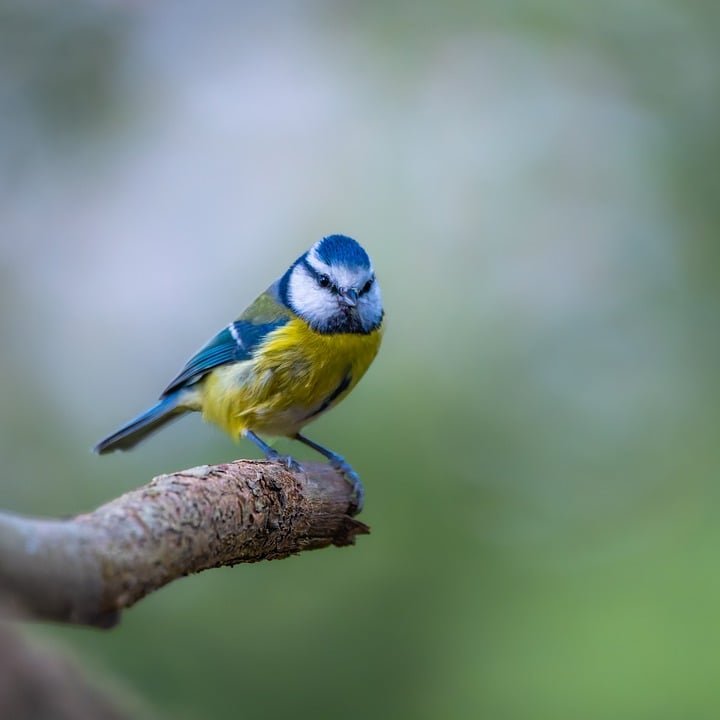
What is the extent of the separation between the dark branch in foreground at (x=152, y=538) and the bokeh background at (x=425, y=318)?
1232 millimetres

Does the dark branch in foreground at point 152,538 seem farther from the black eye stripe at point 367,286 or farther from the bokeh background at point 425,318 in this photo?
the bokeh background at point 425,318

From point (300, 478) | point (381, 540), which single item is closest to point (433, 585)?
point (381, 540)

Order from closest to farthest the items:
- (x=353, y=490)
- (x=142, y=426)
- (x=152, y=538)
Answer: (x=152, y=538)
(x=353, y=490)
(x=142, y=426)

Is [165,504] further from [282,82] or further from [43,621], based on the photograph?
[282,82]

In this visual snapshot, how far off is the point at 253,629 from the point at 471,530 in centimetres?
76

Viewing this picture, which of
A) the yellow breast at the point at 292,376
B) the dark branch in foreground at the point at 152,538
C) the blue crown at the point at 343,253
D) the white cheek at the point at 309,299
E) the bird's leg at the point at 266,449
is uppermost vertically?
the blue crown at the point at 343,253

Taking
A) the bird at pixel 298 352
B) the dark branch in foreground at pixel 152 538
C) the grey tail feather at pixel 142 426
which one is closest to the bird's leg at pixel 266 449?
the bird at pixel 298 352

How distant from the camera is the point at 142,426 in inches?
109

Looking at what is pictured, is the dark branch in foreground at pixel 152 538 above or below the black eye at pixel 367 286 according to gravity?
below

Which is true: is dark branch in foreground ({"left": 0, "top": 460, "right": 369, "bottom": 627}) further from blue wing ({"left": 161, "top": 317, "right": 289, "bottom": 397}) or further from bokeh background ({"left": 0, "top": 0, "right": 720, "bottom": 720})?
bokeh background ({"left": 0, "top": 0, "right": 720, "bottom": 720})

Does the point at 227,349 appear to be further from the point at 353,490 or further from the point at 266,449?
the point at 353,490

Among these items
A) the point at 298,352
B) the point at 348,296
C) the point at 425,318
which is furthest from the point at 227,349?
the point at 425,318

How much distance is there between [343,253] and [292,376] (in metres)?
0.34

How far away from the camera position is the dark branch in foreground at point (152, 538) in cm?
105
